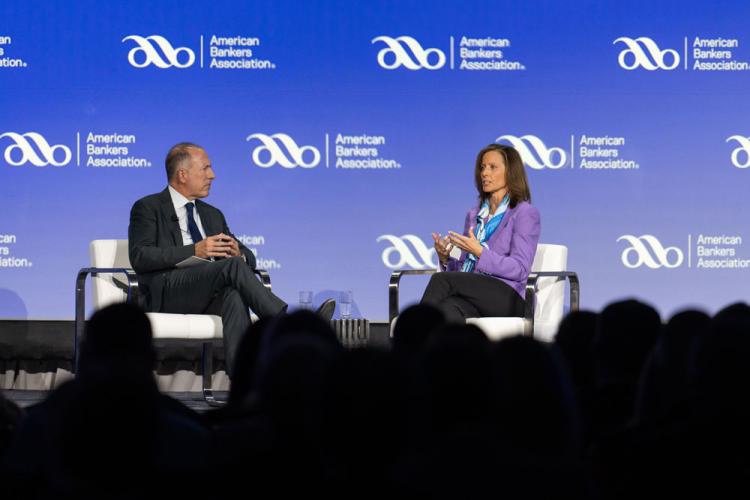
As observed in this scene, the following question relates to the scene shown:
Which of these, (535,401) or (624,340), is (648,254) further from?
(535,401)

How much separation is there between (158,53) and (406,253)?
185 cm

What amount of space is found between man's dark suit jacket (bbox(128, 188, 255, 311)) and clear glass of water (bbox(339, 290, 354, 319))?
42.3 inches

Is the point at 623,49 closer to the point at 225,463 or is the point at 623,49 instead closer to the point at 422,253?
the point at 422,253

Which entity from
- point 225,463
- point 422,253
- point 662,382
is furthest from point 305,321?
point 422,253

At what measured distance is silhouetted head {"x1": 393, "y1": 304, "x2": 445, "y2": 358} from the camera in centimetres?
182

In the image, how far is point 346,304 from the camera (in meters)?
6.25

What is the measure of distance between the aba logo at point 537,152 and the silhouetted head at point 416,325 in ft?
14.9

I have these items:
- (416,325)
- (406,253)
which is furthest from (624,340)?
(406,253)

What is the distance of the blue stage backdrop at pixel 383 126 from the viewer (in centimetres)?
630

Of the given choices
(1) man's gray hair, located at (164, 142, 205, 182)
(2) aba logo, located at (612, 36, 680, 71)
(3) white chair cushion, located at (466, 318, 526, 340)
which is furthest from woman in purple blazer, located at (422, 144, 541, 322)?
(2) aba logo, located at (612, 36, 680, 71)

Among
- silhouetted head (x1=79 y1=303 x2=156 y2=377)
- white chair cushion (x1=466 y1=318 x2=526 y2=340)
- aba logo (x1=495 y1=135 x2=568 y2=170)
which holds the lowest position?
white chair cushion (x1=466 y1=318 x2=526 y2=340)

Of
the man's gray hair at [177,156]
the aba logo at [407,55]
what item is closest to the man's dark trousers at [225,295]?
the man's gray hair at [177,156]

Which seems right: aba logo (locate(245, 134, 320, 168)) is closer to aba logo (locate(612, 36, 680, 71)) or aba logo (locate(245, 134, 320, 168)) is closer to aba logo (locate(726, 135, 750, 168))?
aba logo (locate(612, 36, 680, 71))

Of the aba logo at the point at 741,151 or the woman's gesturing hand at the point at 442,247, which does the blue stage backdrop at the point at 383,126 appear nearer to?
the aba logo at the point at 741,151
